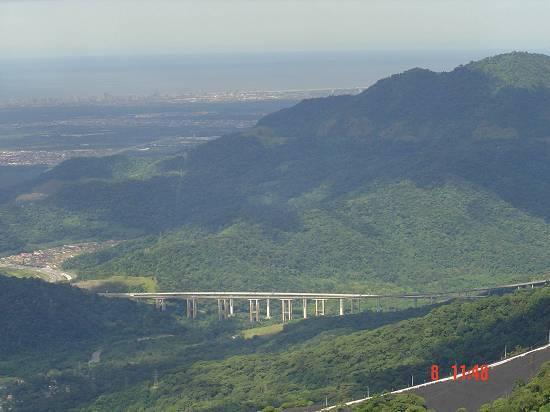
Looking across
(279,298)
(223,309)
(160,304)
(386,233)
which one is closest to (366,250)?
(386,233)

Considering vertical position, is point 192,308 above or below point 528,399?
below

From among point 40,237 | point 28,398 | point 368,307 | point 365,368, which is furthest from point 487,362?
point 40,237

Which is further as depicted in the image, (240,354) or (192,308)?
(192,308)

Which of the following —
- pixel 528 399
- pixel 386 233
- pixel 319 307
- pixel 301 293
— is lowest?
pixel 319 307

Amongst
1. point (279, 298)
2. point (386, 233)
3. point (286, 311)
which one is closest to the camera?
point (279, 298)

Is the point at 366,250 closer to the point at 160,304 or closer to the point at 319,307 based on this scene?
the point at 319,307

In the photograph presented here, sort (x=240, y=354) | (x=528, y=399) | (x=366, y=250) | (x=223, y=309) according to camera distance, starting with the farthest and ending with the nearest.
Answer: (x=366, y=250)
(x=223, y=309)
(x=240, y=354)
(x=528, y=399)

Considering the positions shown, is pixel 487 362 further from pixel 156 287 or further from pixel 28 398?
pixel 156 287
